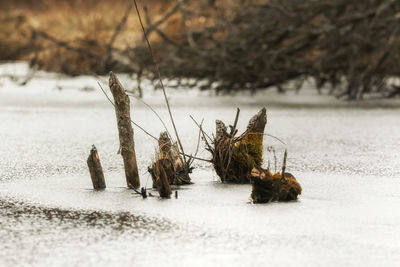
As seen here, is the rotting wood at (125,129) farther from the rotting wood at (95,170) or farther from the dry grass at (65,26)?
the dry grass at (65,26)

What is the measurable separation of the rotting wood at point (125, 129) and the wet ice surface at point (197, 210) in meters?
0.10

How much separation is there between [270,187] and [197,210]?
35 cm

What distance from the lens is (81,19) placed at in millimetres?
14281

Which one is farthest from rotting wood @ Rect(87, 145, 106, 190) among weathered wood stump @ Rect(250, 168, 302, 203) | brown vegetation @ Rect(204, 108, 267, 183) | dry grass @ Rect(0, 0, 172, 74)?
dry grass @ Rect(0, 0, 172, 74)

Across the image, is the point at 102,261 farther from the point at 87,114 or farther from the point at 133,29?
the point at 133,29

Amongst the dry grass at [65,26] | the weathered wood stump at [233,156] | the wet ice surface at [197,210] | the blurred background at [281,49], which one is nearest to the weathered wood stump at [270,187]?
the wet ice surface at [197,210]

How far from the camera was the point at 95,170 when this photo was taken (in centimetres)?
366

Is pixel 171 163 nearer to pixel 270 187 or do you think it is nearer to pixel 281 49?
pixel 270 187

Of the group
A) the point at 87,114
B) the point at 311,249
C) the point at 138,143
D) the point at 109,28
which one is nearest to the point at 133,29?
the point at 109,28

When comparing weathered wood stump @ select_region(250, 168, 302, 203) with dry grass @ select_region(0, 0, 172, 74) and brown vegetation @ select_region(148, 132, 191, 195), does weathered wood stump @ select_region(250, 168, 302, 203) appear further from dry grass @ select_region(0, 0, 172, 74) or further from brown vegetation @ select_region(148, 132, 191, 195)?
dry grass @ select_region(0, 0, 172, 74)

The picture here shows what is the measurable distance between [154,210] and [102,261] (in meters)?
0.75

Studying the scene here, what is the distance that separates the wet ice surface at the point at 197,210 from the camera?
258cm

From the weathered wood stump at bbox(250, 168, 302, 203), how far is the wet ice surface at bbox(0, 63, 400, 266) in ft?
0.20

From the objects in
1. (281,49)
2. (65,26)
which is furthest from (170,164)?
(65,26)
